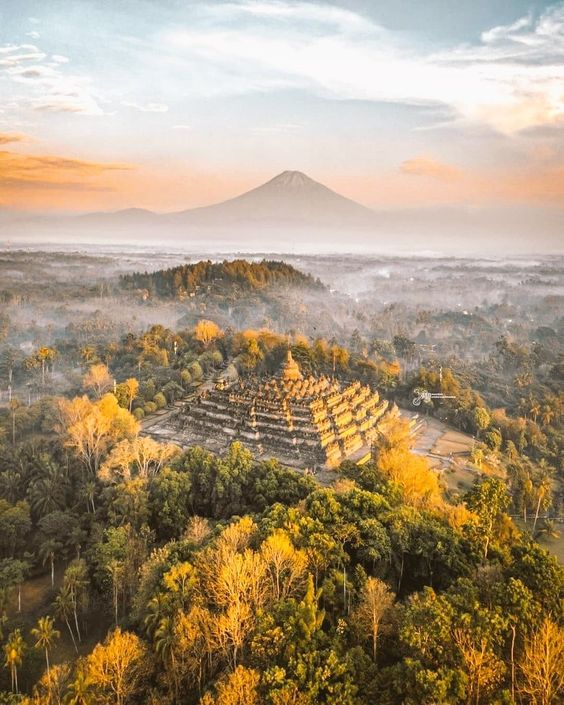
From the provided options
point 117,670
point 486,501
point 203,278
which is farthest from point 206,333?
point 117,670

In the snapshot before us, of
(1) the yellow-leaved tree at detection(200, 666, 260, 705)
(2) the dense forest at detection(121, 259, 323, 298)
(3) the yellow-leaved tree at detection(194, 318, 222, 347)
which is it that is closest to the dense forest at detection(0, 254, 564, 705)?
(1) the yellow-leaved tree at detection(200, 666, 260, 705)

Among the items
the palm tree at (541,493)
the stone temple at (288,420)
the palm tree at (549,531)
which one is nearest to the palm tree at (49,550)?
the stone temple at (288,420)

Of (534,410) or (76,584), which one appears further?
(534,410)

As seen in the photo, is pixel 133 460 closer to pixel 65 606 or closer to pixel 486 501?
pixel 65 606

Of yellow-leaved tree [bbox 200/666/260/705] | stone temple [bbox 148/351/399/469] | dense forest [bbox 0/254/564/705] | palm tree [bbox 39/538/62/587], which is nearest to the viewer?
yellow-leaved tree [bbox 200/666/260/705]

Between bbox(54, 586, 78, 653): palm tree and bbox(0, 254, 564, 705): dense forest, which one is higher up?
bbox(0, 254, 564, 705): dense forest

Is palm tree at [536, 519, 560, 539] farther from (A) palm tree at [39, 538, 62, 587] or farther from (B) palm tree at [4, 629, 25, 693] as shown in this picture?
(B) palm tree at [4, 629, 25, 693]
